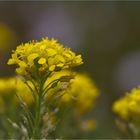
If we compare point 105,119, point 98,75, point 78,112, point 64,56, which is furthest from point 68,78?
point 98,75

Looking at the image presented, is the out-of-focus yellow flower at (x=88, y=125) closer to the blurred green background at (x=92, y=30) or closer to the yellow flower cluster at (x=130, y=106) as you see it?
the yellow flower cluster at (x=130, y=106)

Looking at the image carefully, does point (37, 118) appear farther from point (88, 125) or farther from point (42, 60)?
point (88, 125)

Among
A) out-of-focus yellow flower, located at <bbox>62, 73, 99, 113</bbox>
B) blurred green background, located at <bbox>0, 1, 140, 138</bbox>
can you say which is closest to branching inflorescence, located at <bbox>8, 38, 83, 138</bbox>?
out-of-focus yellow flower, located at <bbox>62, 73, 99, 113</bbox>

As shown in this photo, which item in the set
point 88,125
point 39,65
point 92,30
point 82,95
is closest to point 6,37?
point 92,30


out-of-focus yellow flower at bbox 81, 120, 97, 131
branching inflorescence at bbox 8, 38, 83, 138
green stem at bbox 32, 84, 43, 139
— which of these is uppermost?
branching inflorescence at bbox 8, 38, 83, 138

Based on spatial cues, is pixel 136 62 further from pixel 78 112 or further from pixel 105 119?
pixel 78 112

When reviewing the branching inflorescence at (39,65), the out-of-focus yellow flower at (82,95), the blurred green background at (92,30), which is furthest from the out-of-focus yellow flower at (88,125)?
the blurred green background at (92,30)

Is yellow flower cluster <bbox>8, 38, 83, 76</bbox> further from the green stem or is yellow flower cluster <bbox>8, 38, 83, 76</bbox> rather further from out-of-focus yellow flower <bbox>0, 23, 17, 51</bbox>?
out-of-focus yellow flower <bbox>0, 23, 17, 51</bbox>
